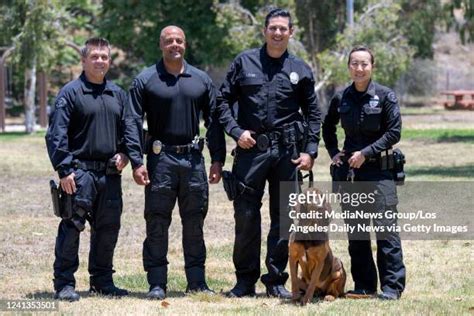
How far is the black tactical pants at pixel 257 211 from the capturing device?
29.9 feet

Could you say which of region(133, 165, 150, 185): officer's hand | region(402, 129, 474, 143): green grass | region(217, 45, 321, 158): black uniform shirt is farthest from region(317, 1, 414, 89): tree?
region(133, 165, 150, 185): officer's hand

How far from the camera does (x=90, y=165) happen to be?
29.9 ft

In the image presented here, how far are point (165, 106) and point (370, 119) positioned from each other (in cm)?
168

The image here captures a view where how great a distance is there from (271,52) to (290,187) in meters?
1.13

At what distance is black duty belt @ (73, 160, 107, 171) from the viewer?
909cm

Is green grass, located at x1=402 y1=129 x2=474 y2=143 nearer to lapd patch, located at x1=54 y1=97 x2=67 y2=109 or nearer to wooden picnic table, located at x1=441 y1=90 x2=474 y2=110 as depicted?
wooden picnic table, located at x1=441 y1=90 x2=474 y2=110

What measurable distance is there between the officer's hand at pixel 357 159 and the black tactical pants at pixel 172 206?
49.6 inches

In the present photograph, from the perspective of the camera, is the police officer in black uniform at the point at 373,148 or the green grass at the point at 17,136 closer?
the police officer in black uniform at the point at 373,148

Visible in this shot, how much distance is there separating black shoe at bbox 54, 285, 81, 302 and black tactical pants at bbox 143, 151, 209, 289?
2.16ft

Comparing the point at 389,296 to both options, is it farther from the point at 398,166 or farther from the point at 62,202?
the point at 62,202

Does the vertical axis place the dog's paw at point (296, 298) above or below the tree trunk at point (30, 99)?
below

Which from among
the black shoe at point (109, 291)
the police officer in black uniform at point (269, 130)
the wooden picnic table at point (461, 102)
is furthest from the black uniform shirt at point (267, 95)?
the wooden picnic table at point (461, 102)

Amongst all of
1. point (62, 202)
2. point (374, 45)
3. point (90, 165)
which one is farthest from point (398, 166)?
point (374, 45)

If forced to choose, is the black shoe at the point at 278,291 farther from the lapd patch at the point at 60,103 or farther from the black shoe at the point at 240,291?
the lapd patch at the point at 60,103
